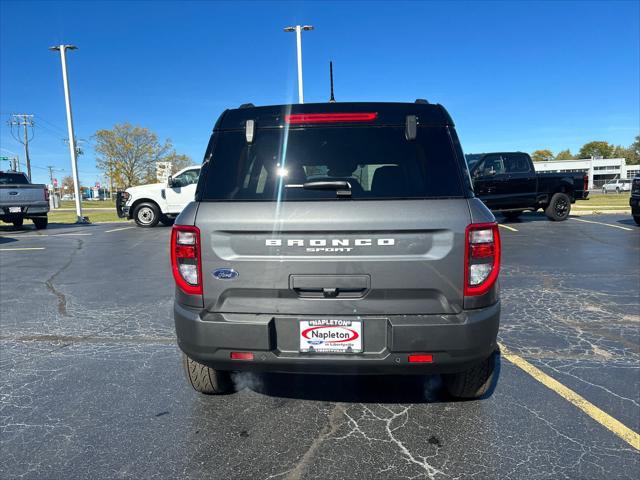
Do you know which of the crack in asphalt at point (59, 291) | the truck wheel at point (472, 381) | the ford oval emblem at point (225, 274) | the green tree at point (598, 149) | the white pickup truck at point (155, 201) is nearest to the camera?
the ford oval emblem at point (225, 274)

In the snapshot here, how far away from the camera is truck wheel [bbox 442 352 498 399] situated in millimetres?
2838

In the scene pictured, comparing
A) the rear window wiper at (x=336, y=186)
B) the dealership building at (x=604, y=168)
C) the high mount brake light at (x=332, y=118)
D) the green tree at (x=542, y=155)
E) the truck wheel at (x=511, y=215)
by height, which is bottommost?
the truck wheel at (x=511, y=215)

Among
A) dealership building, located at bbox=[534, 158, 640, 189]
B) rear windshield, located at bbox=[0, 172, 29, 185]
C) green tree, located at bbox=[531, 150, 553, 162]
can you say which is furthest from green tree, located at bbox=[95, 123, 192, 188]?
green tree, located at bbox=[531, 150, 553, 162]

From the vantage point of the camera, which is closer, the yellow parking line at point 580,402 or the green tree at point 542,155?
the yellow parking line at point 580,402

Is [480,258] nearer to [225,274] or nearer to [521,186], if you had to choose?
[225,274]

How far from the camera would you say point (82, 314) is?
203 inches

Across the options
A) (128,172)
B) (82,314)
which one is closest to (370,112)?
(82,314)

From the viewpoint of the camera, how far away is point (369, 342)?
2.36 m

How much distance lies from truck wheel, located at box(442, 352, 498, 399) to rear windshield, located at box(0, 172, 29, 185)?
1770 centimetres

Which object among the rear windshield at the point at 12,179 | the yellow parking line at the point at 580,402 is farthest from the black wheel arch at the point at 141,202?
the yellow parking line at the point at 580,402

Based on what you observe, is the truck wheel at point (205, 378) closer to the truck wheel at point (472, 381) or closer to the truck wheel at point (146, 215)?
the truck wheel at point (472, 381)

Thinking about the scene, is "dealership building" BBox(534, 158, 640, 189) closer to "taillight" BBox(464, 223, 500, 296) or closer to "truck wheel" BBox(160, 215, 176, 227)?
"truck wheel" BBox(160, 215, 176, 227)

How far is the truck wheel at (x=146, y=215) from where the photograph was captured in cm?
1580

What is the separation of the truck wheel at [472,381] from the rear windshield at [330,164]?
1.20 metres
